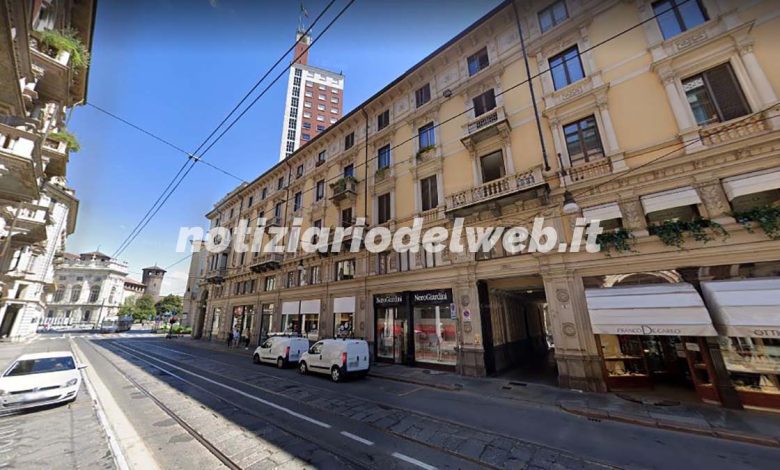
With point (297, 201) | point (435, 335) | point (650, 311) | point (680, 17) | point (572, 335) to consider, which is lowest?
point (435, 335)

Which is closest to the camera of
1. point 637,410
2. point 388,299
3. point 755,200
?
point 637,410

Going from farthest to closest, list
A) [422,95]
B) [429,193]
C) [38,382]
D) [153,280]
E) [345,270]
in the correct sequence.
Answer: [153,280] → [345,270] → [422,95] → [429,193] → [38,382]

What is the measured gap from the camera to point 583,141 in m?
11.9

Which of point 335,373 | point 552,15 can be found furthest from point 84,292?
point 552,15

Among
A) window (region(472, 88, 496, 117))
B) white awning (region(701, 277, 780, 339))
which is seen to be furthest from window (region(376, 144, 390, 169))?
white awning (region(701, 277, 780, 339))

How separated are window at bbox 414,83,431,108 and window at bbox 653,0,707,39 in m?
10.5

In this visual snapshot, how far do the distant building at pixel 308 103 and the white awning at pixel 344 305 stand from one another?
45.7m

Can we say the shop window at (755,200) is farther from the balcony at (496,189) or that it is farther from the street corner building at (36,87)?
the street corner building at (36,87)

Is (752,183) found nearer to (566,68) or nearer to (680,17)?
(680,17)

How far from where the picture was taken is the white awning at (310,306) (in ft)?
67.5

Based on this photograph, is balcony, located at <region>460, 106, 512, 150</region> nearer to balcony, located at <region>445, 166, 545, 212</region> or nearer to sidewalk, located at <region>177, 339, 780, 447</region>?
balcony, located at <region>445, 166, 545, 212</region>

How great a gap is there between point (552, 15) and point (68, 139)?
24.0 meters

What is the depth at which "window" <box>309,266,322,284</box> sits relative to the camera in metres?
21.5

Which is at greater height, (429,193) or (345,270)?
(429,193)
